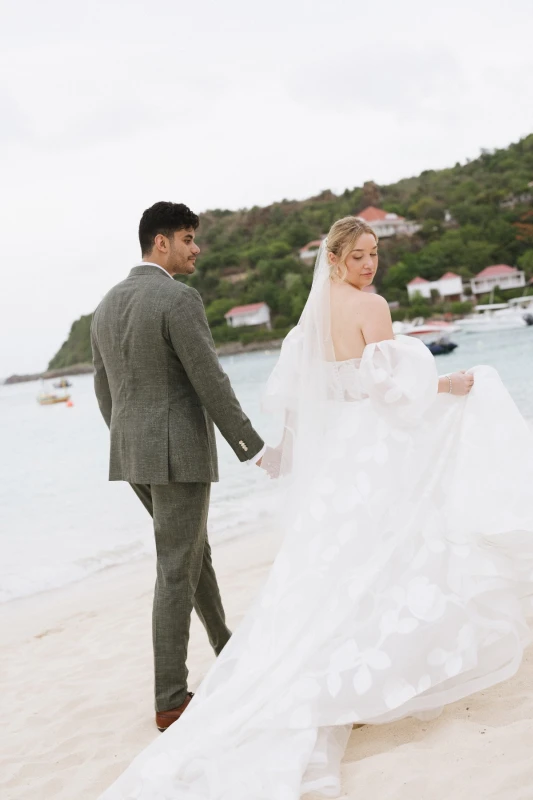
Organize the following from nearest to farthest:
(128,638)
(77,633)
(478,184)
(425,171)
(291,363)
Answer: (291,363), (128,638), (77,633), (478,184), (425,171)

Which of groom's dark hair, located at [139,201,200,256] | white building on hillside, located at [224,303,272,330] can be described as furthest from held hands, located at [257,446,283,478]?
white building on hillside, located at [224,303,272,330]

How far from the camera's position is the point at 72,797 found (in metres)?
2.59

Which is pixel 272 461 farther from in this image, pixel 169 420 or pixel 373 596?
pixel 373 596

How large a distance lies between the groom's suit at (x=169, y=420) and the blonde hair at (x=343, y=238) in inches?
22.4

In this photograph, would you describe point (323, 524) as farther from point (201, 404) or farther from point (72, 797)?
point (72, 797)

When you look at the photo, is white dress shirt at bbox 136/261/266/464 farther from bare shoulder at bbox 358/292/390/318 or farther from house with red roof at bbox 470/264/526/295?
house with red roof at bbox 470/264/526/295

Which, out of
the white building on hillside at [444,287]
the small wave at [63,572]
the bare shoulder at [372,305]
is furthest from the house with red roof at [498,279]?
the bare shoulder at [372,305]

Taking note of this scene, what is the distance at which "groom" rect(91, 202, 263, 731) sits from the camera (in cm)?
278

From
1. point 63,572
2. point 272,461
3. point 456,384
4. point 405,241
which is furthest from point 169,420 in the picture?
point 405,241

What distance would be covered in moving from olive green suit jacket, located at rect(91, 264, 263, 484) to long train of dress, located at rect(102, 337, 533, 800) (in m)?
0.42

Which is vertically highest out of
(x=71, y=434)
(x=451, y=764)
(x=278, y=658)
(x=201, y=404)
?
(x=201, y=404)

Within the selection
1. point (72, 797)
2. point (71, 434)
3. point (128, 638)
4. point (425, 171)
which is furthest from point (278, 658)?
point (425, 171)

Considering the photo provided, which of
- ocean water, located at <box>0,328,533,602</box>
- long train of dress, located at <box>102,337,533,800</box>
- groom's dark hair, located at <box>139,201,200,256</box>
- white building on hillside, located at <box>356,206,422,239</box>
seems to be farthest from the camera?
white building on hillside, located at <box>356,206,422,239</box>

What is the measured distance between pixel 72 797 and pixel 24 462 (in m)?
20.4
